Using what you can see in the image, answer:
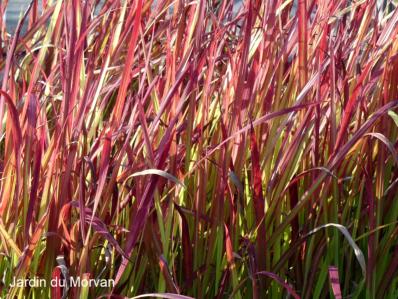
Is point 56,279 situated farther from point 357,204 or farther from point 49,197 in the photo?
point 357,204

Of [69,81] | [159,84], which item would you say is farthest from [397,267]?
[69,81]

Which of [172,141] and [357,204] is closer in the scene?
[172,141]

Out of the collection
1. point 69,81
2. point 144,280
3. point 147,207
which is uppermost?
point 69,81

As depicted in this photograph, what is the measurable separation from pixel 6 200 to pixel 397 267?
23.8 inches

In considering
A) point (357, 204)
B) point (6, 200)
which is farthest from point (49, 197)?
point (357, 204)

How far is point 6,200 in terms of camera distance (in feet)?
3.99

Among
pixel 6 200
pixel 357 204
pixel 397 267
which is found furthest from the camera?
pixel 357 204

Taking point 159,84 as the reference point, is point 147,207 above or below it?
below

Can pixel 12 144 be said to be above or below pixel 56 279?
above

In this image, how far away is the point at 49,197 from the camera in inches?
48.4

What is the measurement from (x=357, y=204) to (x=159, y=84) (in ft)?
1.27

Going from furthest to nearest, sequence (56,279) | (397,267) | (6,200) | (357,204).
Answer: (357,204)
(397,267)
(6,200)
(56,279)

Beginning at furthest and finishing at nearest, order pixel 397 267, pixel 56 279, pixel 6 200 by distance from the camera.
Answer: pixel 397 267 < pixel 6 200 < pixel 56 279

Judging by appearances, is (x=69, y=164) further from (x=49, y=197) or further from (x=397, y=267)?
(x=397, y=267)
